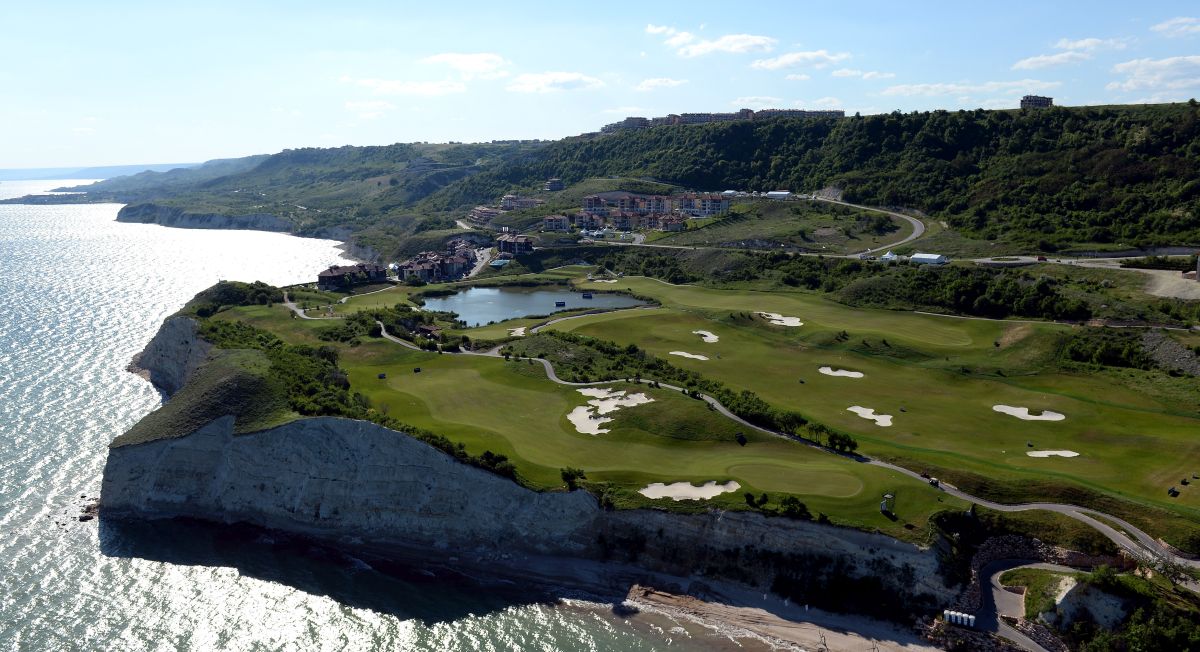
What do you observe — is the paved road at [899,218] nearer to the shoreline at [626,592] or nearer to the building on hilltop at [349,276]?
the building on hilltop at [349,276]

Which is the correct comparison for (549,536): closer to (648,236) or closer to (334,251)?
(648,236)

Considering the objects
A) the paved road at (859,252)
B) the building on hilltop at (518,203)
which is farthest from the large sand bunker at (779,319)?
the building on hilltop at (518,203)

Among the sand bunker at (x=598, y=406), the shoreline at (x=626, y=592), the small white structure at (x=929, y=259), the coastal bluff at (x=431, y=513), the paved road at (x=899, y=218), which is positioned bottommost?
the shoreline at (x=626, y=592)

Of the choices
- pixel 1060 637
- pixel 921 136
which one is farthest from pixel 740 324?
→ pixel 921 136

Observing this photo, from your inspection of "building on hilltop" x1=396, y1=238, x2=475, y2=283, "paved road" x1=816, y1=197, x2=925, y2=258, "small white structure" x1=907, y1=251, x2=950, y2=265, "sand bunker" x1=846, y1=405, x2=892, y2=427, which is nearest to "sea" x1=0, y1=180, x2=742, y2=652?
"sand bunker" x1=846, y1=405, x2=892, y2=427

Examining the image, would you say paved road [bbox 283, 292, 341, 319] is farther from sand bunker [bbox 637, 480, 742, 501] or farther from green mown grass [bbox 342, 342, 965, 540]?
sand bunker [bbox 637, 480, 742, 501]

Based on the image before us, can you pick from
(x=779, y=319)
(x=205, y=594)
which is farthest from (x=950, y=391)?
(x=205, y=594)
